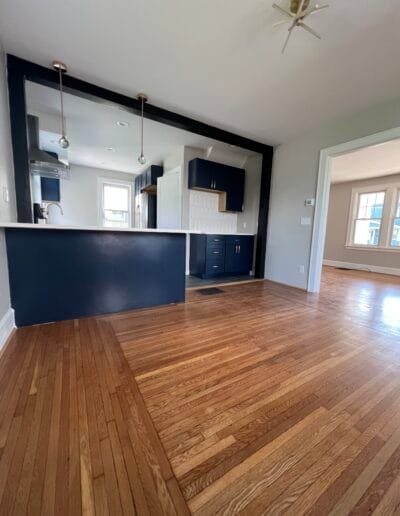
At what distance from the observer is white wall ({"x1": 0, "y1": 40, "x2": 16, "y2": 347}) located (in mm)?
1835

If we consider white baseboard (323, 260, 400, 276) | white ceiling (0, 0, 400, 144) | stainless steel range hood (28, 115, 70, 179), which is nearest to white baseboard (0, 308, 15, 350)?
stainless steel range hood (28, 115, 70, 179)

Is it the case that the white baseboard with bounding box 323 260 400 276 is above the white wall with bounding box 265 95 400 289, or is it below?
below

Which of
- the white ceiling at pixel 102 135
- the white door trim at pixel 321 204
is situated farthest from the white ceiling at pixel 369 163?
the white ceiling at pixel 102 135

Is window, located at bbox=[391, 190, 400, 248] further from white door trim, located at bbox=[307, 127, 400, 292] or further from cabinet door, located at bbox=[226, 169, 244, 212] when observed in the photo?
cabinet door, located at bbox=[226, 169, 244, 212]

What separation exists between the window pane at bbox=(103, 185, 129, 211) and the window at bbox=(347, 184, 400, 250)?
22.0 ft

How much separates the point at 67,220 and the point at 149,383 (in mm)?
6031

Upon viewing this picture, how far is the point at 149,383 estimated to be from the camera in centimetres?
138

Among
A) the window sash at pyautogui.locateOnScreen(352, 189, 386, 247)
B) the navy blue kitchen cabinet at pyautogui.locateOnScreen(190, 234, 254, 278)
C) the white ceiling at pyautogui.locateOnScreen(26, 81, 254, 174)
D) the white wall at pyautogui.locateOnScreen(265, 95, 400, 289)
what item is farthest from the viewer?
the window sash at pyautogui.locateOnScreen(352, 189, 386, 247)

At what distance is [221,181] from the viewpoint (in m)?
4.57

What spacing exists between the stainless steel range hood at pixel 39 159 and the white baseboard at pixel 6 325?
199cm

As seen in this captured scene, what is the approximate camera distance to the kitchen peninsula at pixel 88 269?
206 centimetres

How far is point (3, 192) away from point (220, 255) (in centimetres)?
332

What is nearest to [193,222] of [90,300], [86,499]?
[90,300]

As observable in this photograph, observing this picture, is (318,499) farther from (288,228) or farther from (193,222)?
(193,222)
